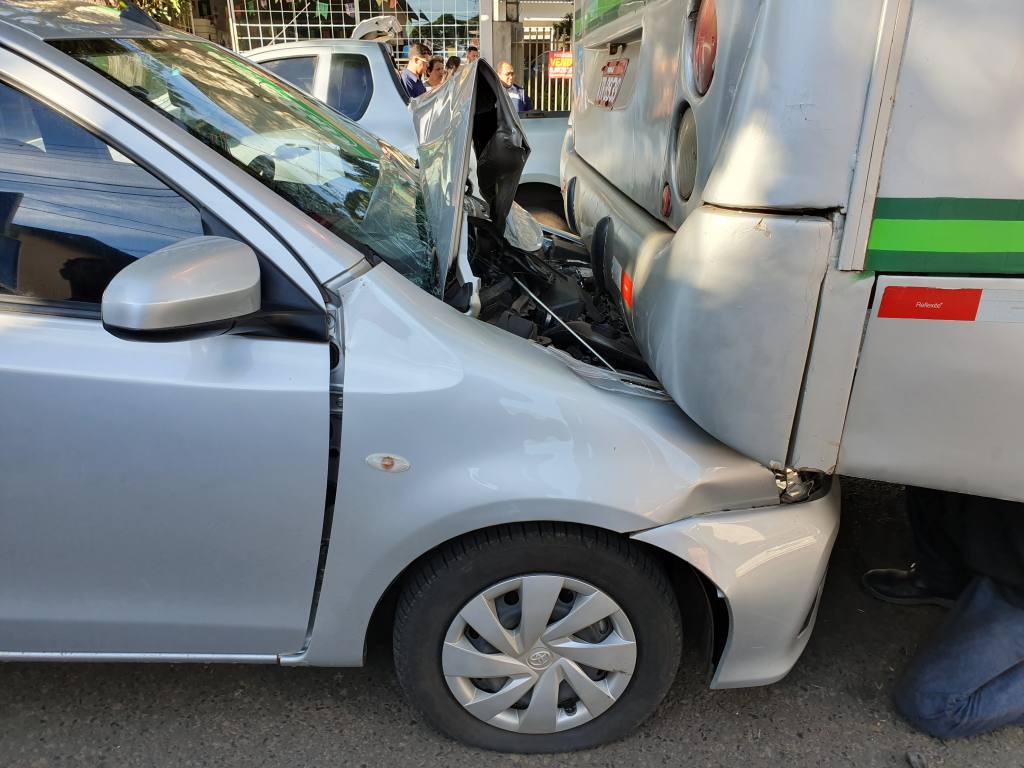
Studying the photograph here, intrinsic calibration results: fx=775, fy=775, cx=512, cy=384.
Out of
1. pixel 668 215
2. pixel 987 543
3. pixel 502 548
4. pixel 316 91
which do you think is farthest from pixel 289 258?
pixel 316 91

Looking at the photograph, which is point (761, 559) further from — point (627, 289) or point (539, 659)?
point (627, 289)

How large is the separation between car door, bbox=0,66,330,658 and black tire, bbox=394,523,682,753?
29cm

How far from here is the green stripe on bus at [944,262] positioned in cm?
144

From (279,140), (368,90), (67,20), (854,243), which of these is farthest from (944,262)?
(368,90)

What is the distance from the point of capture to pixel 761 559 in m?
1.73

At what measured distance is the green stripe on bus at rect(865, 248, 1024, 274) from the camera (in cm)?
144

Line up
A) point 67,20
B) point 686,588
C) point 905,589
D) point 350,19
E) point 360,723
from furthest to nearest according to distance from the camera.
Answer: point 350,19 < point 905,589 < point 360,723 < point 686,588 < point 67,20

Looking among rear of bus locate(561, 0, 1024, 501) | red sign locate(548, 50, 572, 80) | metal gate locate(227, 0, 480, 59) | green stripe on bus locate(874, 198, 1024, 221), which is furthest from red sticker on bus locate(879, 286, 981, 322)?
metal gate locate(227, 0, 480, 59)

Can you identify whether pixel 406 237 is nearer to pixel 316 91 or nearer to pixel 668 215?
pixel 668 215

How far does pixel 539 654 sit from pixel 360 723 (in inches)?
23.9

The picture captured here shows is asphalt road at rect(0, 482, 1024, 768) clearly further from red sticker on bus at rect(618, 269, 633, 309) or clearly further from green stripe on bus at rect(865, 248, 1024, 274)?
green stripe on bus at rect(865, 248, 1024, 274)

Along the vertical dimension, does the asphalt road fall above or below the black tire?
below

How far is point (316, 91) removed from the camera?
560 centimetres

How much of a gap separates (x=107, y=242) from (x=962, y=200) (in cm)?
166
